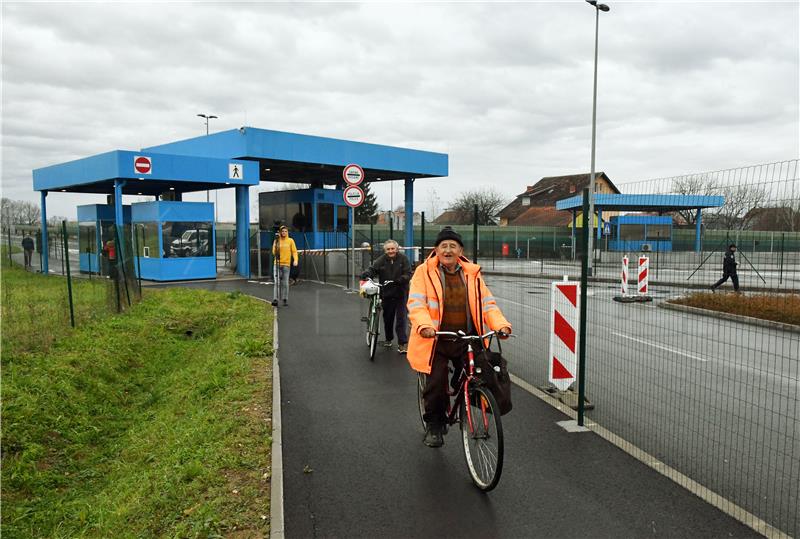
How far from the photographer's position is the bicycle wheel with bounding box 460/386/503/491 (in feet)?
14.0

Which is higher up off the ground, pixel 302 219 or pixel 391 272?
pixel 302 219

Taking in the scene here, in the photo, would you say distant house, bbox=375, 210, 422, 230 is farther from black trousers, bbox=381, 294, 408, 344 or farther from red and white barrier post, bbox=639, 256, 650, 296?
red and white barrier post, bbox=639, 256, 650, 296

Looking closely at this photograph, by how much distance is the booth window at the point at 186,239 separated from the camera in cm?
2117

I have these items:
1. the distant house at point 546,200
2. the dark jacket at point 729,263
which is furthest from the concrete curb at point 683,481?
the distant house at point 546,200

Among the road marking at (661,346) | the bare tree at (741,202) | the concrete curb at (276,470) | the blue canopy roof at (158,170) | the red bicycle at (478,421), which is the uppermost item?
the blue canopy roof at (158,170)

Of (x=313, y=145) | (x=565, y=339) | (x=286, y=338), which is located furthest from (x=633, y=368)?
(x=313, y=145)

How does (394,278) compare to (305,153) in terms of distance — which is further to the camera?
(305,153)

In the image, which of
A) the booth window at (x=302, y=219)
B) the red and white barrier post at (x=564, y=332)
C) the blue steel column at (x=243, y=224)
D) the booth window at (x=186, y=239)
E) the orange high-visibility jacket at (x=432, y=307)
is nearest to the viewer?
the orange high-visibility jacket at (x=432, y=307)

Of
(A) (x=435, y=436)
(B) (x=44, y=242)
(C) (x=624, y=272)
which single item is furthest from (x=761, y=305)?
(B) (x=44, y=242)

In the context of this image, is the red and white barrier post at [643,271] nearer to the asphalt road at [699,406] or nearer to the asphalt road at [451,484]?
the asphalt road at [699,406]

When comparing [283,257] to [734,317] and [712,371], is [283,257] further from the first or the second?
[734,317]

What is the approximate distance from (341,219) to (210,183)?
8466 mm

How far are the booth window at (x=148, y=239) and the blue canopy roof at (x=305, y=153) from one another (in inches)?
164

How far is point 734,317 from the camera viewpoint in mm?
13352
